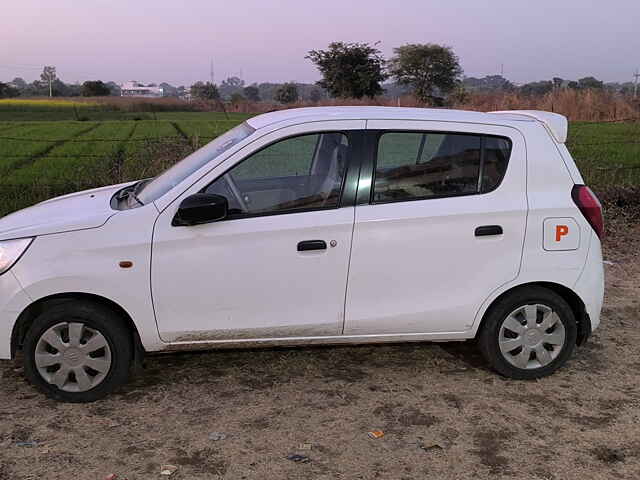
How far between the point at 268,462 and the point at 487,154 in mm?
2332

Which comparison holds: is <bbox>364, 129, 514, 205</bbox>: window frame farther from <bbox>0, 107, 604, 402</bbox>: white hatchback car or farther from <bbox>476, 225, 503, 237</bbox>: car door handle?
<bbox>476, 225, 503, 237</bbox>: car door handle

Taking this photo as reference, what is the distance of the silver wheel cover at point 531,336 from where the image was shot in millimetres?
4485

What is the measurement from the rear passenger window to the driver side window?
27 centimetres

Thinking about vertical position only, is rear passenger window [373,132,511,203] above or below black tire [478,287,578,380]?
above

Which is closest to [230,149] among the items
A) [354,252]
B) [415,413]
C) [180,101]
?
[354,252]

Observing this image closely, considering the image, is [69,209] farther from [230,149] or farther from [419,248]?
[419,248]

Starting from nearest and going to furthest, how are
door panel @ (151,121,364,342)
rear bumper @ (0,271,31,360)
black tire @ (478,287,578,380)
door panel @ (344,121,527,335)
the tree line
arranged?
1. rear bumper @ (0,271,31,360)
2. door panel @ (151,121,364,342)
3. door panel @ (344,121,527,335)
4. black tire @ (478,287,578,380)
5. the tree line

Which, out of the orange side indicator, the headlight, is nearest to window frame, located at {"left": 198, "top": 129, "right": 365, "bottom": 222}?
the headlight

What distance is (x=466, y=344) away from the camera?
535 centimetres

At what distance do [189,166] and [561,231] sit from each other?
8.11 ft

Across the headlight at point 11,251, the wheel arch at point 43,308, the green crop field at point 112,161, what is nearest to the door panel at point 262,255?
the wheel arch at point 43,308

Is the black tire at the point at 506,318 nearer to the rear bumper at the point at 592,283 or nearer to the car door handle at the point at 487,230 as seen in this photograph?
the rear bumper at the point at 592,283

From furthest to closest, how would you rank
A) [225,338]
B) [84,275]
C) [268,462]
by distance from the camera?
[225,338] < [84,275] < [268,462]

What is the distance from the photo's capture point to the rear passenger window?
14.0 feet
